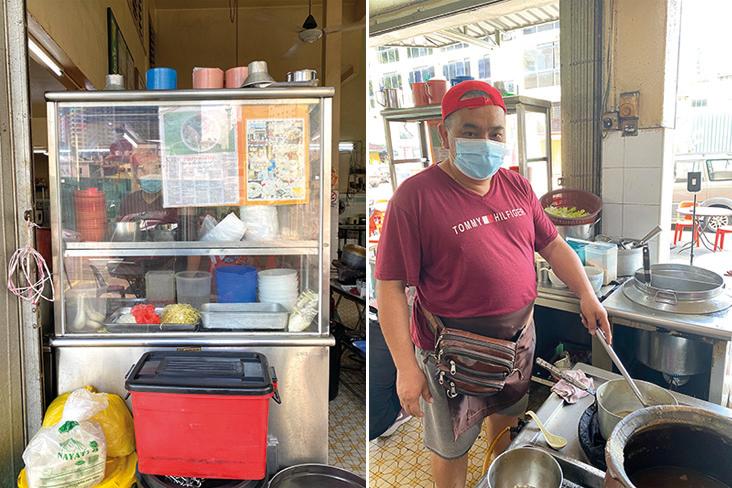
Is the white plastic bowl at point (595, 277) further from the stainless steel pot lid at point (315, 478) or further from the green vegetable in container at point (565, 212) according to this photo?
the stainless steel pot lid at point (315, 478)

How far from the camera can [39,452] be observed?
55.0 inches

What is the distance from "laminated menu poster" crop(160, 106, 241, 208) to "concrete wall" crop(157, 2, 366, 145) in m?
4.15

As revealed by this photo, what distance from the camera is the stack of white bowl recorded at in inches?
70.2

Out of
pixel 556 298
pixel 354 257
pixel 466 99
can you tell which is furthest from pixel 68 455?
pixel 354 257

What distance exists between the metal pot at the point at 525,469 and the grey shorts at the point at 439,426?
0.33 metres

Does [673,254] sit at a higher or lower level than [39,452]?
higher

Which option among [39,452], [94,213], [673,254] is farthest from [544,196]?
[39,452]

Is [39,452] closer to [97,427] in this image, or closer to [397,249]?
[97,427]

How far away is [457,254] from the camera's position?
1.19 meters

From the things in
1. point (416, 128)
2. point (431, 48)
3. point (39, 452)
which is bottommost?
point (39, 452)

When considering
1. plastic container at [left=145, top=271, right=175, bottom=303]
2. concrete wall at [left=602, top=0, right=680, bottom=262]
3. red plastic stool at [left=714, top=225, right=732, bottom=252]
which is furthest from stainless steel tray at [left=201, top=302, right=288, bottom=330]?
red plastic stool at [left=714, top=225, right=732, bottom=252]

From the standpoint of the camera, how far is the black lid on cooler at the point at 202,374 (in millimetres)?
1382

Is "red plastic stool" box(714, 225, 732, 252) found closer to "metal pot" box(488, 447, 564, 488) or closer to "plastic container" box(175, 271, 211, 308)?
"metal pot" box(488, 447, 564, 488)

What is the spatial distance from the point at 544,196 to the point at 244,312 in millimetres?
1181
